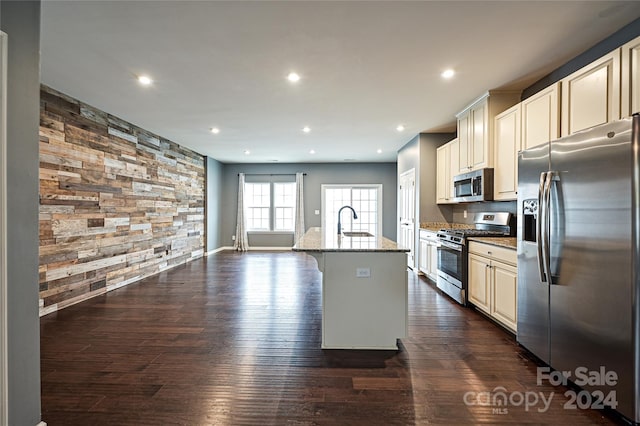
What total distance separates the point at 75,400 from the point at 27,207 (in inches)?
51.3

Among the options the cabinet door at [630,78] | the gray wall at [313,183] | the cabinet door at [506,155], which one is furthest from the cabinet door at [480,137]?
the gray wall at [313,183]

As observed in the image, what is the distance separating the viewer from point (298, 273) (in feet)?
18.8

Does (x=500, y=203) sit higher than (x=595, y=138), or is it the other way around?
(x=595, y=138)

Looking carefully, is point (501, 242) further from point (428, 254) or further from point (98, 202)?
point (98, 202)

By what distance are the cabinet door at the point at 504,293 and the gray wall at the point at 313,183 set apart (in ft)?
18.9

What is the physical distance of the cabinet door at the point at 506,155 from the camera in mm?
3348

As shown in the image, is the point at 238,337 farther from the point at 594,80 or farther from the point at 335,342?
the point at 594,80

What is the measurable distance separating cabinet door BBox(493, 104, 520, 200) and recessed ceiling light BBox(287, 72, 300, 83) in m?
2.38

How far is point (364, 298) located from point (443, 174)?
347 cm

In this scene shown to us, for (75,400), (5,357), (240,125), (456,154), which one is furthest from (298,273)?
(5,357)

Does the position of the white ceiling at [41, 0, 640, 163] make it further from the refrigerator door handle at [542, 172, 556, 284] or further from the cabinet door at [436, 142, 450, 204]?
the refrigerator door handle at [542, 172, 556, 284]

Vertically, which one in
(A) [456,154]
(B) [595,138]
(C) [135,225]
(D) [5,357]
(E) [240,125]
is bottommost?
(D) [5,357]

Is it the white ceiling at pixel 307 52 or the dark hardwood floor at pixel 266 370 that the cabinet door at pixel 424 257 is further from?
the white ceiling at pixel 307 52

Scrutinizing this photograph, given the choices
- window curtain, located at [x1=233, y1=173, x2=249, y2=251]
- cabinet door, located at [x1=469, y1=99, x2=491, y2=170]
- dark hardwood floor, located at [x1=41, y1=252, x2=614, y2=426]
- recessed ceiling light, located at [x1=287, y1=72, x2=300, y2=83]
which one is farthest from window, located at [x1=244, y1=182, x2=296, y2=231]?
recessed ceiling light, located at [x1=287, y1=72, x2=300, y2=83]
